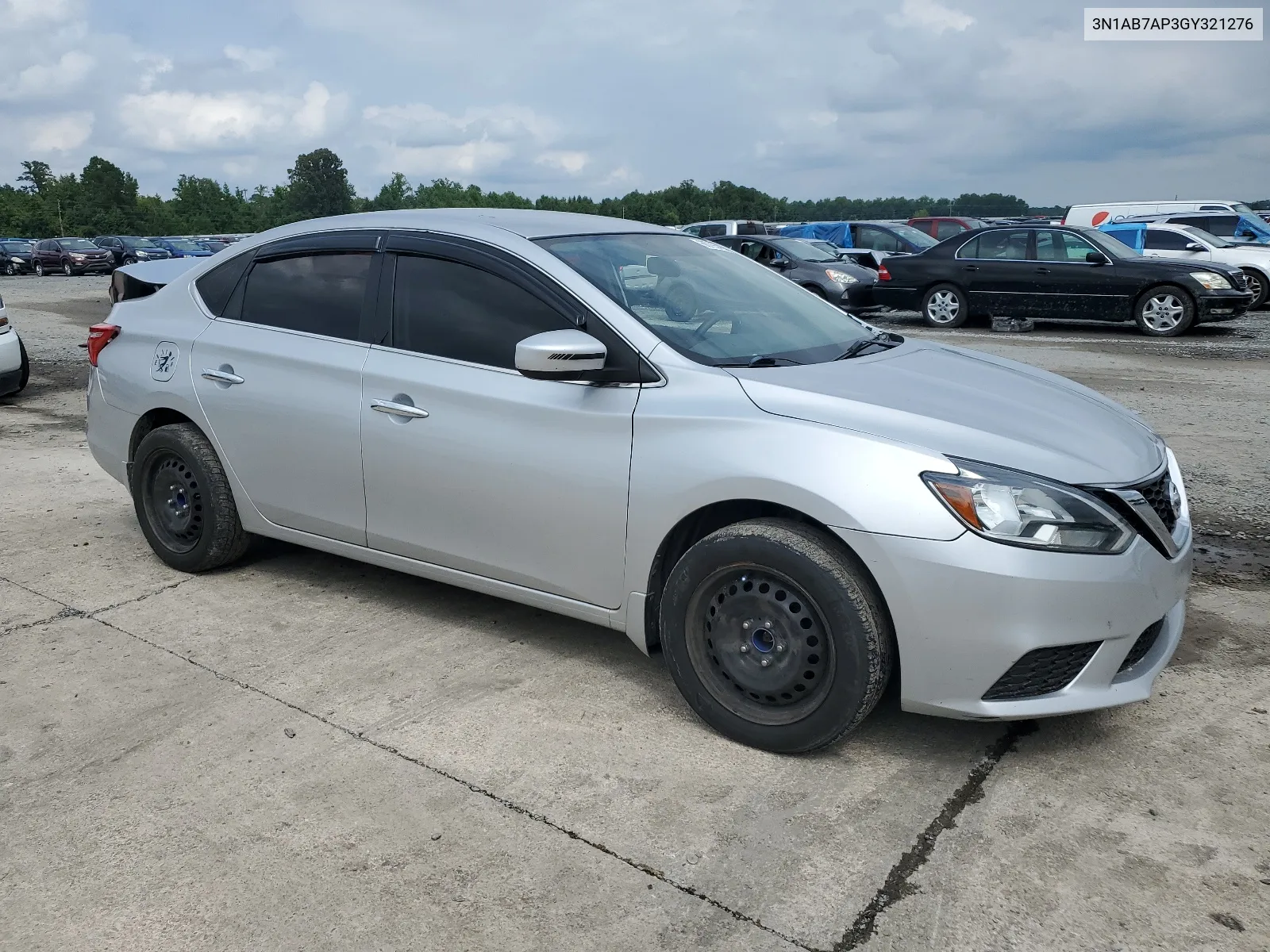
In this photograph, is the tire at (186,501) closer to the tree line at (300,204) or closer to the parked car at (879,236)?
the parked car at (879,236)

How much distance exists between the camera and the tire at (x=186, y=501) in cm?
479

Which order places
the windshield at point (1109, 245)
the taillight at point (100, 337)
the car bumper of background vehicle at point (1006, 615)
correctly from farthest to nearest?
1. the windshield at point (1109, 245)
2. the taillight at point (100, 337)
3. the car bumper of background vehicle at point (1006, 615)

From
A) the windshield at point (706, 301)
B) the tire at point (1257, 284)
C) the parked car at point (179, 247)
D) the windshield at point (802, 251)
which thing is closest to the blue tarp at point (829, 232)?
the windshield at point (802, 251)

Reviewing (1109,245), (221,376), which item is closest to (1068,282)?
(1109,245)

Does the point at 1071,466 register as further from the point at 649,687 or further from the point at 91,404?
the point at 91,404

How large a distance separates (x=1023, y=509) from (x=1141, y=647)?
25.5 inches

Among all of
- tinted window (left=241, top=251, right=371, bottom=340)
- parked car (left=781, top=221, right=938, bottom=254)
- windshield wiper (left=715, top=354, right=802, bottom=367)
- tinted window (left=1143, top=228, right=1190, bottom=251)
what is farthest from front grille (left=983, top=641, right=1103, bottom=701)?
parked car (left=781, top=221, right=938, bottom=254)

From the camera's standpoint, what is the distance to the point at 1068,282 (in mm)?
15109

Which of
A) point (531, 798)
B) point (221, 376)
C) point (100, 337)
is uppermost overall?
point (100, 337)

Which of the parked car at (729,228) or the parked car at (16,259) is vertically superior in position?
the parked car at (729,228)

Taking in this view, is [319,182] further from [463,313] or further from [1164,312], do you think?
[463,313]

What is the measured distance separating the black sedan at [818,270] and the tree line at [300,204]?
40967mm

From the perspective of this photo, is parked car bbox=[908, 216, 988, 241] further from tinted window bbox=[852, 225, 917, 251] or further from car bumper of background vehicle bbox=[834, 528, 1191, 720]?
car bumper of background vehicle bbox=[834, 528, 1191, 720]

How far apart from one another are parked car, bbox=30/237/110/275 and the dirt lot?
41.9 meters
